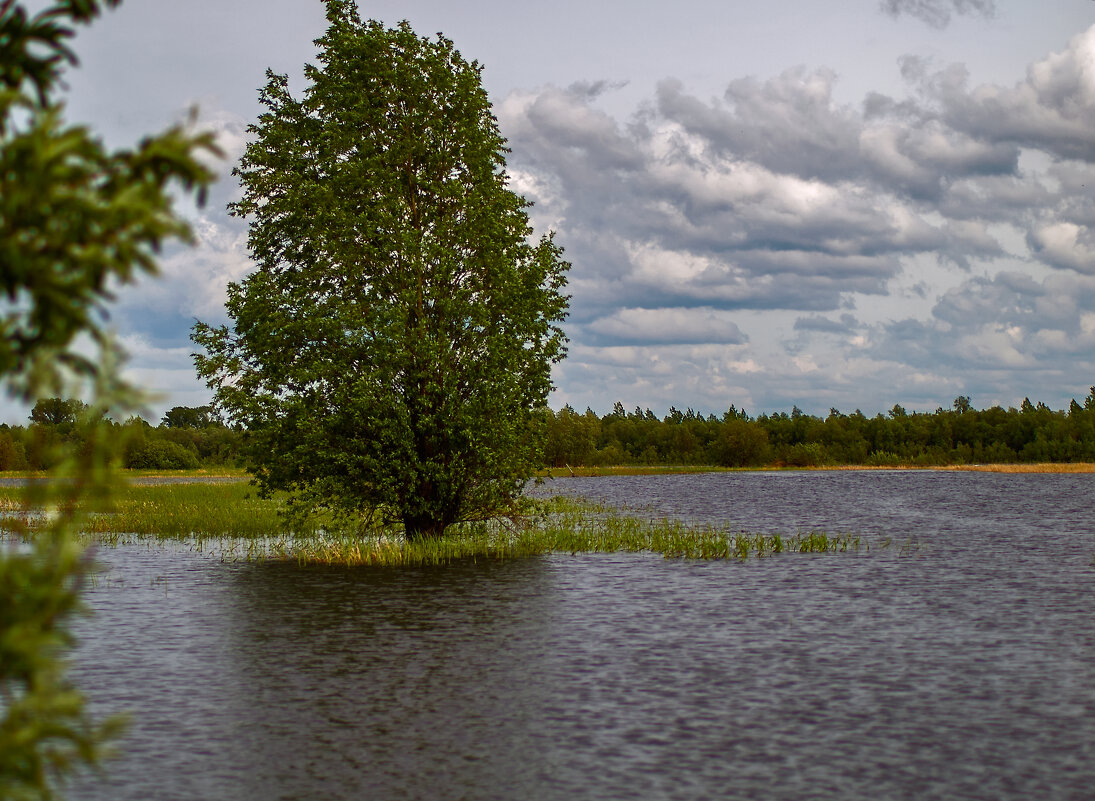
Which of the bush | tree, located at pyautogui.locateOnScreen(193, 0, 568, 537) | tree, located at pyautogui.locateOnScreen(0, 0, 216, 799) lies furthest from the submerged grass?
the bush

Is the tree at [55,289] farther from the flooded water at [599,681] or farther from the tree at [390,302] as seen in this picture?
the tree at [390,302]

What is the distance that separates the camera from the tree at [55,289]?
559cm

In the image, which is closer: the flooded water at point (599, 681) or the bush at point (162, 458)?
the flooded water at point (599, 681)

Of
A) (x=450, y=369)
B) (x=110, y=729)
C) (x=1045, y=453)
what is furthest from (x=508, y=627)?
(x=1045, y=453)

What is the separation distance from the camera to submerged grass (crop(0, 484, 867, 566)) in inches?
1443

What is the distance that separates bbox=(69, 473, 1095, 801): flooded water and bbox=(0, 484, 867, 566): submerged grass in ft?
9.20

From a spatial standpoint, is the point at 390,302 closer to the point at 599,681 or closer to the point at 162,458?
the point at 599,681

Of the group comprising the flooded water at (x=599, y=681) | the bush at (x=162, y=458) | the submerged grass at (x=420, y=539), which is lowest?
the flooded water at (x=599, y=681)

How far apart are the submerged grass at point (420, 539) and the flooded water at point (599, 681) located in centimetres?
280

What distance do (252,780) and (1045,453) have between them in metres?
205

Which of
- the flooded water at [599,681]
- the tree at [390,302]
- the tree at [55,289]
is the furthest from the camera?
the tree at [390,302]

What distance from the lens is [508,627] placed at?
22906 mm

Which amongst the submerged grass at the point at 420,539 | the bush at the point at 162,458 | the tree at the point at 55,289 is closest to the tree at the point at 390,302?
the submerged grass at the point at 420,539

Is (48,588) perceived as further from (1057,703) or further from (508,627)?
(508,627)
